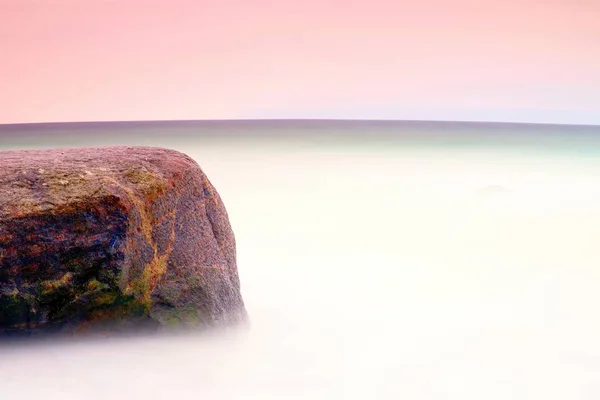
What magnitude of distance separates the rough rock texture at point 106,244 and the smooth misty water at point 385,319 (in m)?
0.15

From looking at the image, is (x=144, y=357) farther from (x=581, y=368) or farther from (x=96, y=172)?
(x=581, y=368)

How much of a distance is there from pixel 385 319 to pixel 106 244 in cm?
170

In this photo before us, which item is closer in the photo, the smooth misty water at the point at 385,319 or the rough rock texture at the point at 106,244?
the rough rock texture at the point at 106,244

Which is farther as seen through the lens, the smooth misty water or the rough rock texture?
the smooth misty water

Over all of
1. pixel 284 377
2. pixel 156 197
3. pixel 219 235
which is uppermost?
pixel 156 197

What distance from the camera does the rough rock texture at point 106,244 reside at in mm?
1986

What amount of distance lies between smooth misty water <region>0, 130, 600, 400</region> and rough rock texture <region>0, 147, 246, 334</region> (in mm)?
151

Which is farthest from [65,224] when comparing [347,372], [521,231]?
[521,231]

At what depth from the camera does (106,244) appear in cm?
203

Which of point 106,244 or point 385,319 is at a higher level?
point 106,244

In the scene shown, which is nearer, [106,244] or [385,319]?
[106,244]

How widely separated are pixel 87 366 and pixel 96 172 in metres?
0.74

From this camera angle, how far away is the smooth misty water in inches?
Result: 88.2

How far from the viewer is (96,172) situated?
82.8 inches
